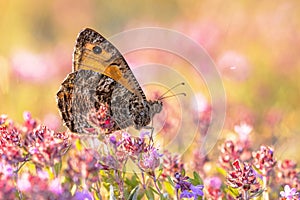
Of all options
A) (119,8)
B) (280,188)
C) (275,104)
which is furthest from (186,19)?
(280,188)

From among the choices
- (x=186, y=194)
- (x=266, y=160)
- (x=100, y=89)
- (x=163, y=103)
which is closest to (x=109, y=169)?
(x=186, y=194)

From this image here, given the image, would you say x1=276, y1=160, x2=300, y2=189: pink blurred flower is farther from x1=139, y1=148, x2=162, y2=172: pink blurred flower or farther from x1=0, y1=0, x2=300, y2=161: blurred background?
x1=0, y1=0, x2=300, y2=161: blurred background

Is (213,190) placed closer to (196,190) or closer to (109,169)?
(196,190)

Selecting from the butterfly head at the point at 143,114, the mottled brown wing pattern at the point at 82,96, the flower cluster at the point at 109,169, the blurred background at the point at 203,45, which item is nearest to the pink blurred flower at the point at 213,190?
the flower cluster at the point at 109,169

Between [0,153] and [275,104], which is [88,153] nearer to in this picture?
[0,153]

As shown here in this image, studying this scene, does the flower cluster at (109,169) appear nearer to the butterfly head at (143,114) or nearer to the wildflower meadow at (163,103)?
the wildflower meadow at (163,103)

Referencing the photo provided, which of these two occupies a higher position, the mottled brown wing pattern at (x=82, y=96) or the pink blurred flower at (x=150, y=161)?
the mottled brown wing pattern at (x=82, y=96)
